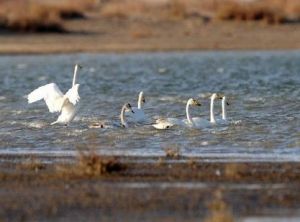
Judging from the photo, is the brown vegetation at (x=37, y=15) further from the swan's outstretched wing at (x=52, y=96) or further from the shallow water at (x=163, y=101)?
the swan's outstretched wing at (x=52, y=96)

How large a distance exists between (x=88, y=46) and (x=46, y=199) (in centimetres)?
2499

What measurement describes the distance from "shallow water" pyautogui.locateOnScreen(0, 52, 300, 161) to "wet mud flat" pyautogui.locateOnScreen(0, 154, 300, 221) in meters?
1.22

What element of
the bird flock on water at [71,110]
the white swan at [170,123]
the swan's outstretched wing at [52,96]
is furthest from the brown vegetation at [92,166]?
the swan's outstretched wing at [52,96]

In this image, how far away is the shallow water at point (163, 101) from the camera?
15.9m

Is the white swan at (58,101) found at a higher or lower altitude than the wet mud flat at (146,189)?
lower

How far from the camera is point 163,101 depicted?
2275 centimetres

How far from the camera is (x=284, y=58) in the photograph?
33.2 metres

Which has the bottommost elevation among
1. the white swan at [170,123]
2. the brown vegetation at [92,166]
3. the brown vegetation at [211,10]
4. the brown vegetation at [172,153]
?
the brown vegetation at [211,10]

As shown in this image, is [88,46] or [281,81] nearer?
[281,81]

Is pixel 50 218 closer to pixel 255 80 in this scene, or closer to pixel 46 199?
pixel 46 199

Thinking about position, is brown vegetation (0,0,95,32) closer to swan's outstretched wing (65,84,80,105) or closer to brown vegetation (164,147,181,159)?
swan's outstretched wing (65,84,80,105)

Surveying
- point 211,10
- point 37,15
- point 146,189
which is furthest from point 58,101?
point 211,10

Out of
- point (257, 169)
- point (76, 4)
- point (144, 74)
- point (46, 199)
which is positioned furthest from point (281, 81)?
point (76, 4)

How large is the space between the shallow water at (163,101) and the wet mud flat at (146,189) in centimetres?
122
